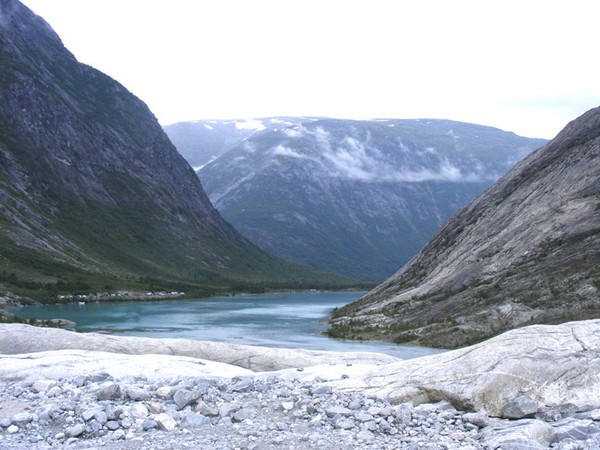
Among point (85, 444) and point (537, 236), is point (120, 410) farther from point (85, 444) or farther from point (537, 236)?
point (537, 236)

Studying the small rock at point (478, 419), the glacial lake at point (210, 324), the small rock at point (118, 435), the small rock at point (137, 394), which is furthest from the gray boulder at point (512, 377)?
the glacial lake at point (210, 324)

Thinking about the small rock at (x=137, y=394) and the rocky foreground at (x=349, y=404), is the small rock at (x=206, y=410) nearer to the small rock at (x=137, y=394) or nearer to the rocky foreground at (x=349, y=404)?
the rocky foreground at (x=349, y=404)

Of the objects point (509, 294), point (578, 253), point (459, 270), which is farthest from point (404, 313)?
point (578, 253)

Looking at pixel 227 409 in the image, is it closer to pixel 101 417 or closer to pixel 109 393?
pixel 101 417

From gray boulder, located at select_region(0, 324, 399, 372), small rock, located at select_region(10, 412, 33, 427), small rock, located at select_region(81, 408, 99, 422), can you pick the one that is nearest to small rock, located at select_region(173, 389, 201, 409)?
small rock, located at select_region(81, 408, 99, 422)

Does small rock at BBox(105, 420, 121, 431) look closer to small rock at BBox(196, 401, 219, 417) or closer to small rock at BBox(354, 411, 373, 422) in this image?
small rock at BBox(196, 401, 219, 417)
